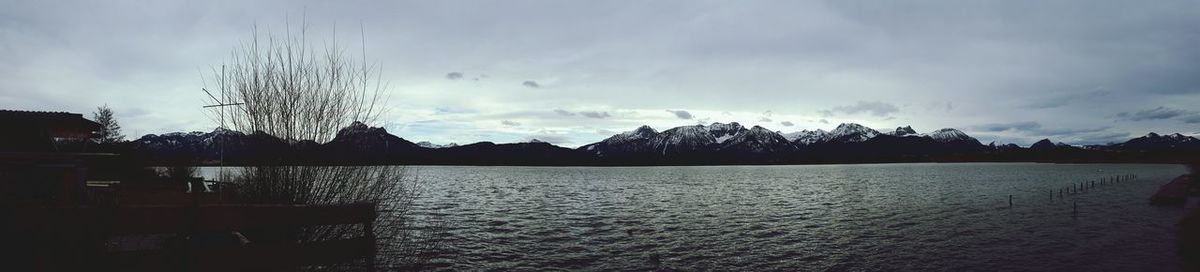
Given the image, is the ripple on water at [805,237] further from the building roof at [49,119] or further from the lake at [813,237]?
the building roof at [49,119]

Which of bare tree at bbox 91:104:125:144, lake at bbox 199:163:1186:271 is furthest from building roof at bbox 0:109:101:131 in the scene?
bare tree at bbox 91:104:125:144

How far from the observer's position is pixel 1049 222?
44688 mm

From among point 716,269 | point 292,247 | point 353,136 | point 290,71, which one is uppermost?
point 290,71

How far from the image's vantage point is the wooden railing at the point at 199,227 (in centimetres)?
562

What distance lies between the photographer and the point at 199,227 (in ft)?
21.0

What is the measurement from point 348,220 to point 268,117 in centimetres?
793

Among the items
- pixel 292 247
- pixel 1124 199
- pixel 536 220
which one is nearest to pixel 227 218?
pixel 292 247

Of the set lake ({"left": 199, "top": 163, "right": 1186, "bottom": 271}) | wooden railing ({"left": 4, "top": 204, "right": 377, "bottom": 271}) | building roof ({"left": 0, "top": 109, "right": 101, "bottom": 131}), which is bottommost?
lake ({"left": 199, "top": 163, "right": 1186, "bottom": 271})

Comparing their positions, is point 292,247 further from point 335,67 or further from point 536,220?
point 536,220

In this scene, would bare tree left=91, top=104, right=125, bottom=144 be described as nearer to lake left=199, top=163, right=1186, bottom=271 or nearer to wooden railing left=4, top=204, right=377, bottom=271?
lake left=199, top=163, right=1186, bottom=271

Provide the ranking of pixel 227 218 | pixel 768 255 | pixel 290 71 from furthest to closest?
pixel 768 255 → pixel 290 71 → pixel 227 218

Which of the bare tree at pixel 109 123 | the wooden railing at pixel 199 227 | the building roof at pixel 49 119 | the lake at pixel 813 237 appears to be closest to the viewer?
the wooden railing at pixel 199 227

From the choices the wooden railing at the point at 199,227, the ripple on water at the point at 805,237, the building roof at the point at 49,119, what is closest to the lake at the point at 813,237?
the ripple on water at the point at 805,237

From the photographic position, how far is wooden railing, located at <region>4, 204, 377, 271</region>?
5.62m
